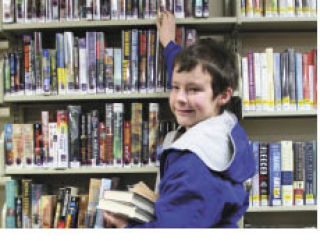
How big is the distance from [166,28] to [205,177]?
803 millimetres

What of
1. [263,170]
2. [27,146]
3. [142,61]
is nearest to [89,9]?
[142,61]

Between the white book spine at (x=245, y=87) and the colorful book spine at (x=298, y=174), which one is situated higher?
the white book spine at (x=245, y=87)

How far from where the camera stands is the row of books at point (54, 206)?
72.1 inches

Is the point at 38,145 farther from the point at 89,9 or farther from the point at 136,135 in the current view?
the point at 89,9

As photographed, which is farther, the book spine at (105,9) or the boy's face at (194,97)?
the book spine at (105,9)

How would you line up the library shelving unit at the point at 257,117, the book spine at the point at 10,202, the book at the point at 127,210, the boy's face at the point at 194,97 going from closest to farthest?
the book at the point at 127,210 < the boy's face at the point at 194,97 < the book spine at the point at 10,202 < the library shelving unit at the point at 257,117

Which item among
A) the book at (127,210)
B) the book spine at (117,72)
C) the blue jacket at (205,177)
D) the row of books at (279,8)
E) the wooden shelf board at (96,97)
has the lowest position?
the book at (127,210)

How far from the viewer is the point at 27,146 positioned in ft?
6.11

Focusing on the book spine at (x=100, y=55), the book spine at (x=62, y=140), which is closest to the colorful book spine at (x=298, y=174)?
the book spine at (x=100, y=55)

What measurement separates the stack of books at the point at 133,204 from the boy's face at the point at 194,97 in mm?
316

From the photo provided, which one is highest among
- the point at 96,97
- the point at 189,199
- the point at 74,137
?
the point at 96,97

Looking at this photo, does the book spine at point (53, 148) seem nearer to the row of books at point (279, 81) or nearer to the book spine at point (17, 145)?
the book spine at point (17, 145)

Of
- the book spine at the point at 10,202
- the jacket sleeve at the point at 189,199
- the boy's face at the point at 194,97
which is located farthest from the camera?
the book spine at the point at 10,202

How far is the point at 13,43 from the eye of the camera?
6.71 feet
